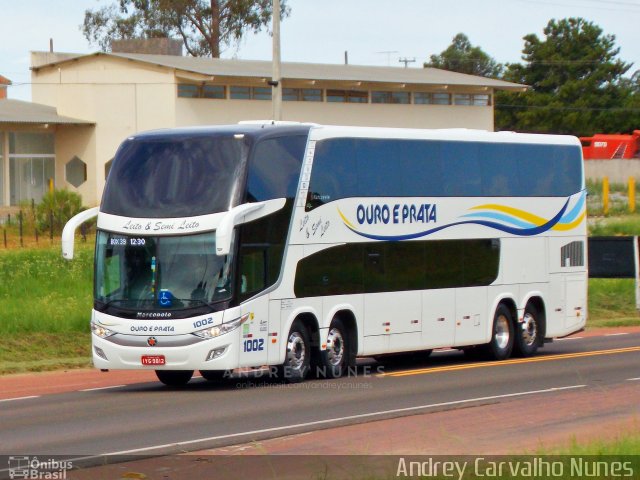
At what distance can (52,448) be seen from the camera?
12695mm

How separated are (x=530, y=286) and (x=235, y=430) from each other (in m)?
11.9

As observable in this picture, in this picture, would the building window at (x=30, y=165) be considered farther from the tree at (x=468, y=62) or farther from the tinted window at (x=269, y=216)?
the tree at (x=468, y=62)

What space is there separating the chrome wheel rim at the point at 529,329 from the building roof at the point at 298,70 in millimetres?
32491

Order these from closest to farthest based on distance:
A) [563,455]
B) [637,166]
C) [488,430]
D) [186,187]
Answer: [563,455], [488,430], [186,187], [637,166]

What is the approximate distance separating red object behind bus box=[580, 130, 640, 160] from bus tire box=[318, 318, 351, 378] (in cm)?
5861

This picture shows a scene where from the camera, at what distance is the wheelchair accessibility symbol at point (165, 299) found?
1822 cm

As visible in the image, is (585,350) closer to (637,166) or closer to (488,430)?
(488,430)

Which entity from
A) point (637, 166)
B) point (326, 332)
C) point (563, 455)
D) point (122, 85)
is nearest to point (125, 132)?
point (122, 85)

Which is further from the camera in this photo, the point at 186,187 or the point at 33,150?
the point at 33,150

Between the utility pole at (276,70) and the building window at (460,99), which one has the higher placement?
the building window at (460,99)

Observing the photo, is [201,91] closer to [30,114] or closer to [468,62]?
[30,114]

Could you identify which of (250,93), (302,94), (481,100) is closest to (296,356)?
(250,93)

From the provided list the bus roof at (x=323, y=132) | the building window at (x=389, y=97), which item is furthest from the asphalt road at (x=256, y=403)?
the building window at (x=389, y=97)

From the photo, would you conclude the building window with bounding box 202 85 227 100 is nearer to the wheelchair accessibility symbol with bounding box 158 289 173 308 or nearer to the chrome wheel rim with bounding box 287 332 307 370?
the chrome wheel rim with bounding box 287 332 307 370
